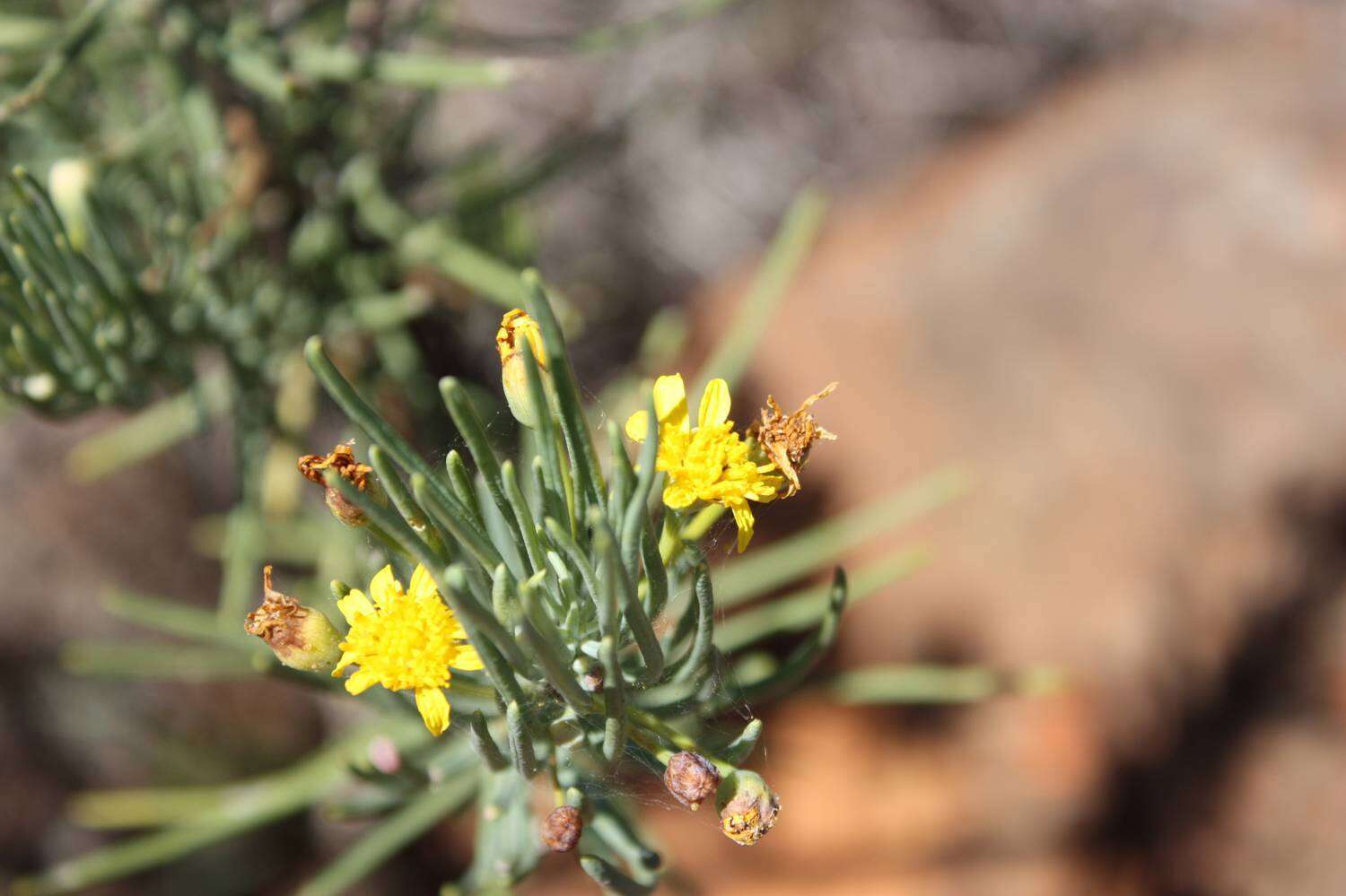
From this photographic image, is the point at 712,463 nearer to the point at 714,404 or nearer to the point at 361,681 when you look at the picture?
the point at 714,404

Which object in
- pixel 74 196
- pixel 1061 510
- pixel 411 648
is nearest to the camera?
pixel 411 648

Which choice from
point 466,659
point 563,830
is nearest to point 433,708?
point 466,659

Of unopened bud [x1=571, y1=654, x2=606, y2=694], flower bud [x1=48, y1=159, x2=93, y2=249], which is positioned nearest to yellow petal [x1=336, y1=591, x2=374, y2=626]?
unopened bud [x1=571, y1=654, x2=606, y2=694]

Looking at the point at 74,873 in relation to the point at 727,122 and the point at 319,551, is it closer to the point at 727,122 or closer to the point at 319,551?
the point at 319,551

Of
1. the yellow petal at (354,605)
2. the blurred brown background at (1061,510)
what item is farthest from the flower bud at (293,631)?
the blurred brown background at (1061,510)

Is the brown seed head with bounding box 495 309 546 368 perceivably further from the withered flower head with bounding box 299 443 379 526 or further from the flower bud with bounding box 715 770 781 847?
the flower bud with bounding box 715 770 781 847

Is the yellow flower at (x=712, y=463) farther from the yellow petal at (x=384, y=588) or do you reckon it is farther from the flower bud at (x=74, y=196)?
the flower bud at (x=74, y=196)

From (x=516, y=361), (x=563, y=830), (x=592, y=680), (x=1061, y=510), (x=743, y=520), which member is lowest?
(x=1061, y=510)
